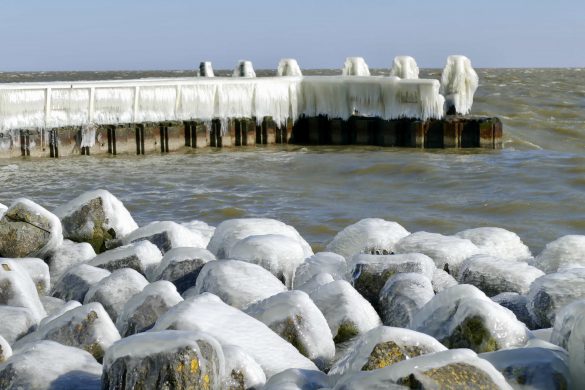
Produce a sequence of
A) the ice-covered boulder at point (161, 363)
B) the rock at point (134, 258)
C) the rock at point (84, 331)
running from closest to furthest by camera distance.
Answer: the ice-covered boulder at point (161, 363) → the rock at point (84, 331) → the rock at point (134, 258)

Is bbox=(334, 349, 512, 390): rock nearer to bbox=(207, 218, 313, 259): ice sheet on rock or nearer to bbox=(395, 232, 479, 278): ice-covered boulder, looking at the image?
bbox=(395, 232, 479, 278): ice-covered boulder

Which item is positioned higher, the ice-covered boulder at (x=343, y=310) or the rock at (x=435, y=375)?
the rock at (x=435, y=375)

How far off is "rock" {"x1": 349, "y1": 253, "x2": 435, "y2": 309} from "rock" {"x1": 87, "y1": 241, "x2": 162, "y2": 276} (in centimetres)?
155

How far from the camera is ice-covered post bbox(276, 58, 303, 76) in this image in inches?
1087

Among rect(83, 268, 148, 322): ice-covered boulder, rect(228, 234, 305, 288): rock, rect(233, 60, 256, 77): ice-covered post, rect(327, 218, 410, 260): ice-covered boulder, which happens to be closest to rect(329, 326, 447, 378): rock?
rect(83, 268, 148, 322): ice-covered boulder

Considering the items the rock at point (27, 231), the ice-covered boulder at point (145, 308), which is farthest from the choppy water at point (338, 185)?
the ice-covered boulder at point (145, 308)

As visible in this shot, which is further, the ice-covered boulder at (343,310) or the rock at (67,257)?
the rock at (67,257)

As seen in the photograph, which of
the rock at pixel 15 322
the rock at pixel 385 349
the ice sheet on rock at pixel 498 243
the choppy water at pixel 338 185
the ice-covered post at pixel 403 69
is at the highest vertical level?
the ice-covered post at pixel 403 69

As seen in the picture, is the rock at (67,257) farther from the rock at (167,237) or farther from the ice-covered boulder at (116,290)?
the ice-covered boulder at (116,290)

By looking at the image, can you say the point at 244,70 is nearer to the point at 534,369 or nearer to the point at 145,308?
the point at 145,308

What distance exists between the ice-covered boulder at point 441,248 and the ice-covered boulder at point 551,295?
131 cm

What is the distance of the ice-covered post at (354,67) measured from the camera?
2711 cm

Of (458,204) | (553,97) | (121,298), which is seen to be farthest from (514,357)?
(553,97)

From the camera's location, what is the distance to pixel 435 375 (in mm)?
3975
